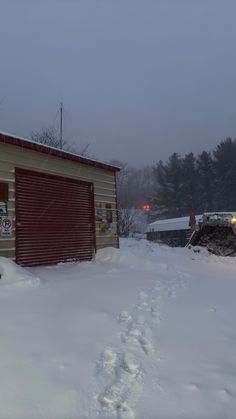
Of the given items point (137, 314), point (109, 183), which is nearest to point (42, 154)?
point (109, 183)

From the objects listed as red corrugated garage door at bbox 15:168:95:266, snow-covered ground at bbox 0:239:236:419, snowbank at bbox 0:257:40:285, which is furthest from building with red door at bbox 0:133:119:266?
snow-covered ground at bbox 0:239:236:419

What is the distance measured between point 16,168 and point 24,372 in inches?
270

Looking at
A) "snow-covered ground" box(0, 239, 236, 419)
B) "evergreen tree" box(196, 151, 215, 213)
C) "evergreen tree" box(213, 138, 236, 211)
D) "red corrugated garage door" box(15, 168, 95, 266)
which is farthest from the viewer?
"evergreen tree" box(196, 151, 215, 213)

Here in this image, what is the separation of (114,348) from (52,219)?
725 cm

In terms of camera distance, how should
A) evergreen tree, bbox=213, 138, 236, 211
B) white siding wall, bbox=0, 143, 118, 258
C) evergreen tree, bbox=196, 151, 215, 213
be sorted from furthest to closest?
evergreen tree, bbox=196, 151, 215, 213, evergreen tree, bbox=213, 138, 236, 211, white siding wall, bbox=0, 143, 118, 258

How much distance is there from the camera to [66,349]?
15.3 feet

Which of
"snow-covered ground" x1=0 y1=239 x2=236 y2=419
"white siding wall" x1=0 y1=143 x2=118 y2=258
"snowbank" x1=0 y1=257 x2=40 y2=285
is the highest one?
"white siding wall" x1=0 y1=143 x2=118 y2=258

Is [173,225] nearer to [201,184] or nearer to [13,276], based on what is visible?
[201,184]

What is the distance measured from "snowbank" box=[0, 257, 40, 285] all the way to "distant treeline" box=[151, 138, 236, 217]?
176 ft

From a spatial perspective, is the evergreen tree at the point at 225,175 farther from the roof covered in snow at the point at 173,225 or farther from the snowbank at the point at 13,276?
the snowbank at the point at 13,276

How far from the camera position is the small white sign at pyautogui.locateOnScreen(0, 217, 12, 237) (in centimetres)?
986

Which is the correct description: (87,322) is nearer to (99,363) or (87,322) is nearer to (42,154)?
(99,363)

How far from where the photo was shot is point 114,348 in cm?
476

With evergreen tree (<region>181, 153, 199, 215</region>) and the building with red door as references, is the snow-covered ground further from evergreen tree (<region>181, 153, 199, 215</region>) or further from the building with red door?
evergreen tree (<region>181, 153, 199, 215</region>)
